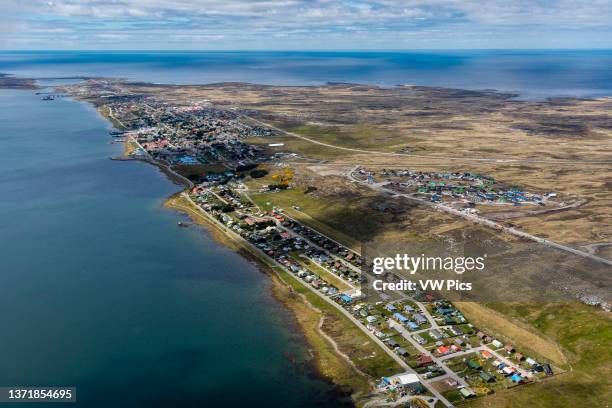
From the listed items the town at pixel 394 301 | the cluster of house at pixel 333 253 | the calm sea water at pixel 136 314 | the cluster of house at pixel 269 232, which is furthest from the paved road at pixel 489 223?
the calm sea water at pixel 136 314

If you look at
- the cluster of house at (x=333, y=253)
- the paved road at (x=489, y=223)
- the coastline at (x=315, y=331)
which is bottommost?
the coastline at (x=315, y=331)

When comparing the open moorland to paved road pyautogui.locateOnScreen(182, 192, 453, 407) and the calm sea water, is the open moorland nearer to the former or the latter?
paved road pyautogui.locateOnScreen(182, 192, 453, 407)

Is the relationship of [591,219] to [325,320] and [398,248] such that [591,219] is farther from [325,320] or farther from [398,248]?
[325,320]

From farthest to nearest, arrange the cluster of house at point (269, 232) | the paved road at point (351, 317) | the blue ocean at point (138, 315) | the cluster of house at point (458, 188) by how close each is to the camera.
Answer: the cluster of house at point (458, 188)
the cluster of house at point (269, 232)
the blue ocean at point (138, 315)
the paved road at point (351, 317)

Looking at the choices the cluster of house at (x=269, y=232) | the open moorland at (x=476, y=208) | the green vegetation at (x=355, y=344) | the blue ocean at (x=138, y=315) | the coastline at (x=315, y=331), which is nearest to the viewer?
the coastline at (x=315, y=331)

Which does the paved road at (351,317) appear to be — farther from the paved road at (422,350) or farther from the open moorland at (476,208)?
the paved road at (422,350)

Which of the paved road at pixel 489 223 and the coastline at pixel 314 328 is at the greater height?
the paved road at pixel 489 223

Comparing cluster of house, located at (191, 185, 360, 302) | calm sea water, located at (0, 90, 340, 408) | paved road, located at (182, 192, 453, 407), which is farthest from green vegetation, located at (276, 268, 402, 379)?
calm sea water, located at (0, 90, 340, 408)

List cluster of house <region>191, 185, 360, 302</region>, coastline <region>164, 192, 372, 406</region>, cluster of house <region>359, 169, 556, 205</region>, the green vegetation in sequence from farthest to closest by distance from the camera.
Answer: cluster of house <region>359, 169, 556, 205</region>, cluster of house <region>191, 185, 360, 302</region>, the green vegetation, coastline <region>164, 192, 372, 406</region>
